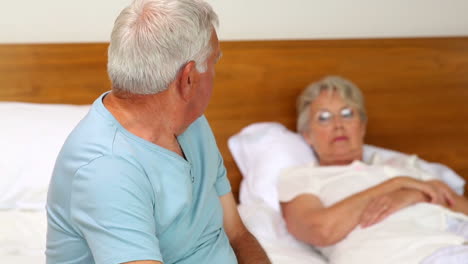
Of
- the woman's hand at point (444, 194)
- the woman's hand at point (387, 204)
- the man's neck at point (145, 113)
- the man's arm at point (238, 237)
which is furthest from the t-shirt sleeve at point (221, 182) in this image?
the woman's hand at point (444, 194)

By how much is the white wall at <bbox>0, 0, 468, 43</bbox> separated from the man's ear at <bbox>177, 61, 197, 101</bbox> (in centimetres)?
108

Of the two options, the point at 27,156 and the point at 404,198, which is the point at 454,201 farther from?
the point at 27,156

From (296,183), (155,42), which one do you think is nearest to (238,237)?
(296,183)

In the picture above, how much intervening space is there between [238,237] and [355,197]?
0.53 metres

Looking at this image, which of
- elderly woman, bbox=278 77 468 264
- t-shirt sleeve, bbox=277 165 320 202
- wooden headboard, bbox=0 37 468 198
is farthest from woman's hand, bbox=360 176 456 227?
wooden headboard, bbox=0 37 468 198

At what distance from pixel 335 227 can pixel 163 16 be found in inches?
40.1

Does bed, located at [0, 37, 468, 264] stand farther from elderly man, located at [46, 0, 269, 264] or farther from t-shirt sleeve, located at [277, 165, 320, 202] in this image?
elderly man, located at [46, 0, 269, 264]

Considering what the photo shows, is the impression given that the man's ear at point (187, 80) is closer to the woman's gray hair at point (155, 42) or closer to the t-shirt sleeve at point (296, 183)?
the woman's gray hair at point (155, 42)

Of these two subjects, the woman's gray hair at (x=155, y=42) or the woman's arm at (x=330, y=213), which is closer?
the woman's gray hair at (x=155, y=42)

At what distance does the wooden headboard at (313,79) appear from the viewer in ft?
7.09

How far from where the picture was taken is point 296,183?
6.86 feet

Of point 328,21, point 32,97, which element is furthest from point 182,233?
point 328,21

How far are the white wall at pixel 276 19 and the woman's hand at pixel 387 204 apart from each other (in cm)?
76

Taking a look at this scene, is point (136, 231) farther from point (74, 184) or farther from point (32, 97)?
point (32, 97)
